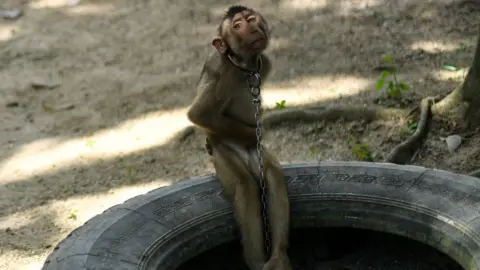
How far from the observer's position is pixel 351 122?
224 inches

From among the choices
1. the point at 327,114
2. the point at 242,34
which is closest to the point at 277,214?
the point at 242,34

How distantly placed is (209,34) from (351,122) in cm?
259

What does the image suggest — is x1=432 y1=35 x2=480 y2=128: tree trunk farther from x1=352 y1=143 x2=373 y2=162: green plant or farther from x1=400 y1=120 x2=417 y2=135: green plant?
x1=352 y1=143 x2=373 y2=162: green plant

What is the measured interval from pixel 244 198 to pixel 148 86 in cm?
405

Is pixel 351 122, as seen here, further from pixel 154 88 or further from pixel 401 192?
pixel 401 192

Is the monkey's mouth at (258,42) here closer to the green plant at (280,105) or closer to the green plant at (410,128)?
the green plant at (410,128)

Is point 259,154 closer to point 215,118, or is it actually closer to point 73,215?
point 215,118

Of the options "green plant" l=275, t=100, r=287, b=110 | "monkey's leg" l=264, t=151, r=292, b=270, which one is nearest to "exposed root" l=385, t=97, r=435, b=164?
"green plant" l=275, t=100, r=287, b=110

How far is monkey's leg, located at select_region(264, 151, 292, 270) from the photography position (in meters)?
2.93

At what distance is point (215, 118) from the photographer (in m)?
3.06

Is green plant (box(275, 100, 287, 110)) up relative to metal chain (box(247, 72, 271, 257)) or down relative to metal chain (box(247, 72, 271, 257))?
down

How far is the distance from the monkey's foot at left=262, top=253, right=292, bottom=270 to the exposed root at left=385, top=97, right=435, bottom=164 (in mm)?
2289

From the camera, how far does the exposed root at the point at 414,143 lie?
16.7ft

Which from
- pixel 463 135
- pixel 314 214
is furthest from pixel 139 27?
pixel 314 214
